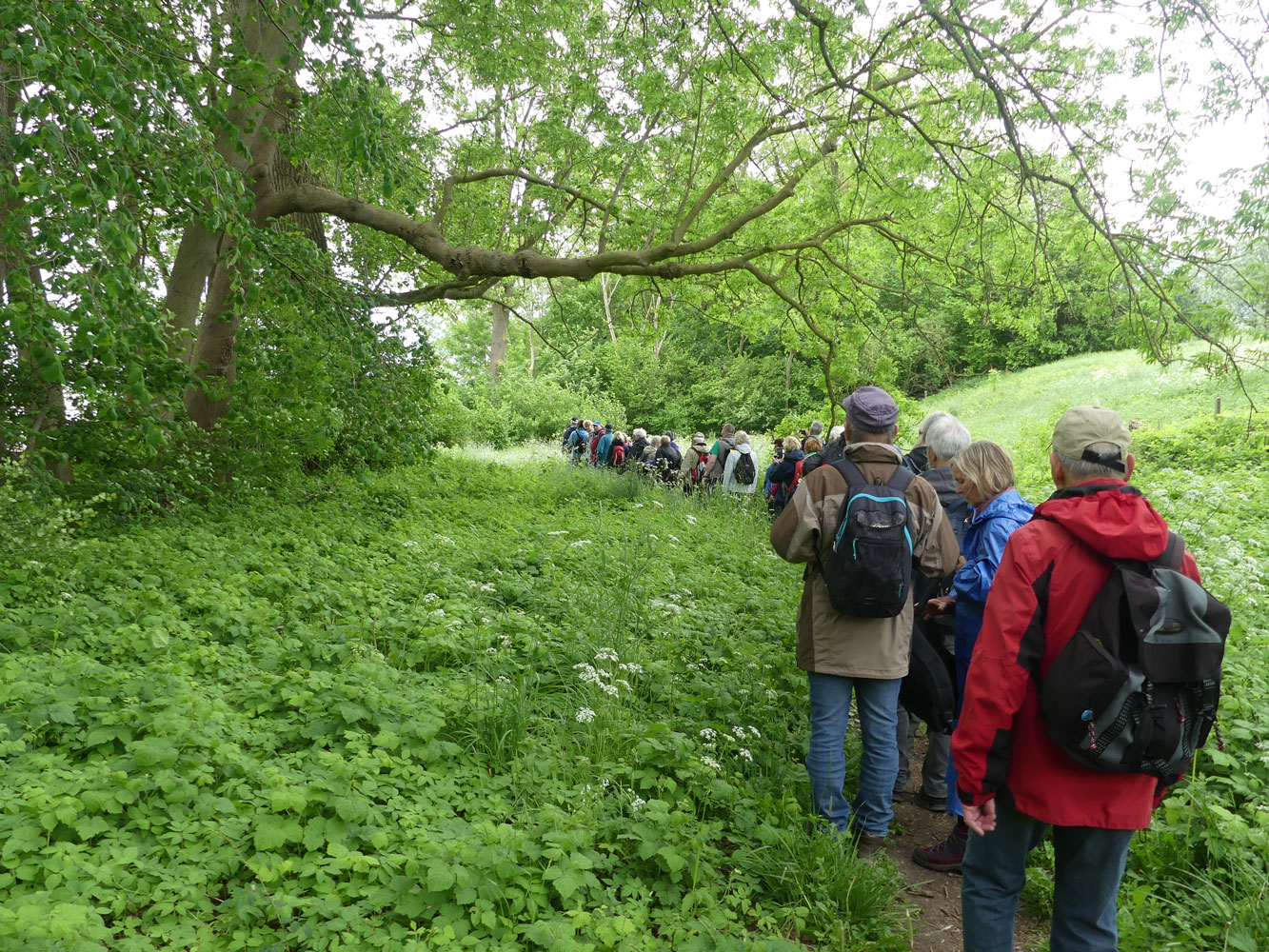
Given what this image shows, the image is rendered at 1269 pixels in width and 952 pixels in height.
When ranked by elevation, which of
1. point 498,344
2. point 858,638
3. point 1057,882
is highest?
point 498,344

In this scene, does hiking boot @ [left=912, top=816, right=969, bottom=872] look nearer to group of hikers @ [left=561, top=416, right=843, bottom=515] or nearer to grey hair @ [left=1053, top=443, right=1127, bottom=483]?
grey hair @ [left=1053, top=443, right=1127, bottom=483]

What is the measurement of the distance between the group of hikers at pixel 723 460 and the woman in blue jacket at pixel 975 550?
11.9ft

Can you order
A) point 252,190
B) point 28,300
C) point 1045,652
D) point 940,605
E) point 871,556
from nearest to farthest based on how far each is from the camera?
point 1045,652
point 871,556
point 940,605
point 28,300
point 252,190

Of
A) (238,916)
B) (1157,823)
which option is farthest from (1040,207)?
(238,916)

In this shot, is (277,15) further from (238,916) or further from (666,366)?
(666,366)

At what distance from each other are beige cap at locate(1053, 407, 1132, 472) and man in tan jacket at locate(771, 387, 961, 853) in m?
1.10

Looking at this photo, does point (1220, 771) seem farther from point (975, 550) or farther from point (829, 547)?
point (829, 547)

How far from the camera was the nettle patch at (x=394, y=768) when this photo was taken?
2594 millimetres

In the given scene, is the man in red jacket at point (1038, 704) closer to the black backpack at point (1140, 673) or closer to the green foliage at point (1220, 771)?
the black backpack at point (1140, 673)

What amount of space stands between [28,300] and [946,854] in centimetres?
571

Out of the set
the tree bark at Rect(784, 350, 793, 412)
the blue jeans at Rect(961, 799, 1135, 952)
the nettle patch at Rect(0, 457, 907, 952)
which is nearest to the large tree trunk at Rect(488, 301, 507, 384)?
the tree bark at Rect(784, 350, 793, 412)

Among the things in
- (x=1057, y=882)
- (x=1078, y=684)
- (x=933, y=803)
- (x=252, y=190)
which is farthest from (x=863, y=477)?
(x=252, y=190)

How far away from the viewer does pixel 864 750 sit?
11.6 feet

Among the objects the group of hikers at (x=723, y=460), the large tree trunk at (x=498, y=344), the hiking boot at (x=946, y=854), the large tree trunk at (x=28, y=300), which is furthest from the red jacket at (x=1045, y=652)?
the large tree trunk at (x=498, y=344)
